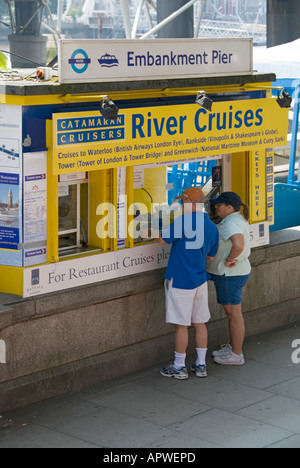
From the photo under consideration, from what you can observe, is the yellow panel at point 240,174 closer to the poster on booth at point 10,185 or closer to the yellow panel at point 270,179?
the yellow panel at point 270,179

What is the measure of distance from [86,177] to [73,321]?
134 cm

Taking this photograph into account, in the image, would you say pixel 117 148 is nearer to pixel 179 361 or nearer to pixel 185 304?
pixel 185 304

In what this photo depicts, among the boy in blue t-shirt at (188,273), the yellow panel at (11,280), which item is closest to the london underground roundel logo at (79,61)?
the boy in blue t-shirt at (188,273)

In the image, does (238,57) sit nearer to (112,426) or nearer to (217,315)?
(217,315)

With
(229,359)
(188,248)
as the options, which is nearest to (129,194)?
(188,248)

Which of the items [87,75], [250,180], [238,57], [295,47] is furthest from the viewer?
[295,47]

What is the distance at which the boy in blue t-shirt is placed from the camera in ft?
25.4

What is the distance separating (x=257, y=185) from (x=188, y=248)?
1.94 metres

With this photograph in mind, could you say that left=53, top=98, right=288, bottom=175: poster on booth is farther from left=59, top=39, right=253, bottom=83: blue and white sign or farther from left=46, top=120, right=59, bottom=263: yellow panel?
left=59, top=39, right=253, bottom=83: blue and white sign

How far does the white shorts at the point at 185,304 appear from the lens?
7.82 m

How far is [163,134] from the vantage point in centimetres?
804

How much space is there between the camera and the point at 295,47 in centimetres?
1742

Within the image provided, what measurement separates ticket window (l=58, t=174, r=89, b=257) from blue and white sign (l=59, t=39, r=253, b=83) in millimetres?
983
